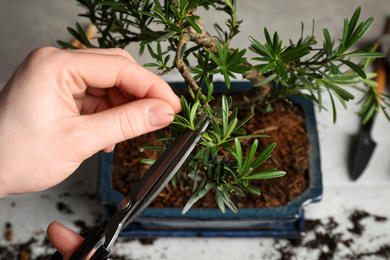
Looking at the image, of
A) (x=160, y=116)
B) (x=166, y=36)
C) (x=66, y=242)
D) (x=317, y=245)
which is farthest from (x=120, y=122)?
(x=317, y=245)

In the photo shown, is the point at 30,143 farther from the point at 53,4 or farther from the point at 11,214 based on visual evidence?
the point at 53,4

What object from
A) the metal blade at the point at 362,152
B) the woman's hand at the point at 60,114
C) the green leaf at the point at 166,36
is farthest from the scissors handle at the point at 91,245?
the metal blade at the point at 362,152

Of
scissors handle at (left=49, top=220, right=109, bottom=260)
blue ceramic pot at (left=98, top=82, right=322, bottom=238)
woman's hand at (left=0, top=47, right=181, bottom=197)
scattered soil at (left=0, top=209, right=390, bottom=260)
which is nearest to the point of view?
woman's hand at (left=0, top=47, right=181, bottom=197)

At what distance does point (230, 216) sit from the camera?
1089 mm

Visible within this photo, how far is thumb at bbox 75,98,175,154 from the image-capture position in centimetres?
73

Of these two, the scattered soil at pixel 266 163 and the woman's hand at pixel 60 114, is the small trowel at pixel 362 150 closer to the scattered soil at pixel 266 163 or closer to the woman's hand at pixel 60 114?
the scattered soil at pixel 266 163

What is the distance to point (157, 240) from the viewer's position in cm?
129

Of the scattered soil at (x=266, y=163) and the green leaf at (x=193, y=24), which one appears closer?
the green leaf at (x=193, y=24)

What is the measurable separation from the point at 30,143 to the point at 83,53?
0.18 meters

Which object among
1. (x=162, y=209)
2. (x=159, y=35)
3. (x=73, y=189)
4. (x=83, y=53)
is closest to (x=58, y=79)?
(x=83, y=53)

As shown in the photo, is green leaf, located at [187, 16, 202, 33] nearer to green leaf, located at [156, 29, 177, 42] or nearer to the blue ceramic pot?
green leaf, located at [156, 29, 177, 42]

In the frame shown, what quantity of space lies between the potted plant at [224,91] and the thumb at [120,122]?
4 cm

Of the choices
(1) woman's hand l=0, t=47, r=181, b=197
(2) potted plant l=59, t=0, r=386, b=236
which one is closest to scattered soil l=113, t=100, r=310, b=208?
(2) potted plant l=59, t=0, r=386, b=236

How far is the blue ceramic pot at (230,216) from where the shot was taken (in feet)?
3.59
